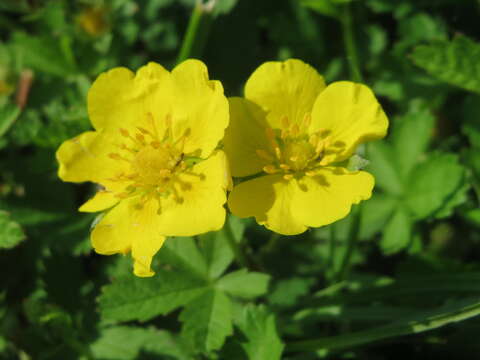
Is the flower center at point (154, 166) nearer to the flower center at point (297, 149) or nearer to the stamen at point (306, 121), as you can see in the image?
the flower center at point (297, 149)

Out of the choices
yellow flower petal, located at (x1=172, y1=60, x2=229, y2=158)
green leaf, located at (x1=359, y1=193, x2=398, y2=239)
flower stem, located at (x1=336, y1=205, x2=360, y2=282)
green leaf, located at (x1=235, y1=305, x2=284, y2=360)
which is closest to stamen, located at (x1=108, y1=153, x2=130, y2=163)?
yellow flower petal, located at (x1=172, y1=60, x2=229, y2=158)

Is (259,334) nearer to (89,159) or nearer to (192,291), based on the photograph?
(192,291)

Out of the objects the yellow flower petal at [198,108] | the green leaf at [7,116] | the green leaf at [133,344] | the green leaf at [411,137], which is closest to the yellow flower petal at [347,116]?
the yellow flower petal at [198,108]

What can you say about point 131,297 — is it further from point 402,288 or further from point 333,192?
point 402,288

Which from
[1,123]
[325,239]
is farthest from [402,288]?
[1,123]

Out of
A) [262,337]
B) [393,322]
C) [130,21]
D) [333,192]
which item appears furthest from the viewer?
[130,21]

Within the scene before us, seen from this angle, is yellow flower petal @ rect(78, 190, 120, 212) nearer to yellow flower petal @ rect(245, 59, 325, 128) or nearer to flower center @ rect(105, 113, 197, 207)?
flower center @ rect(105, 113, 197, 207)
